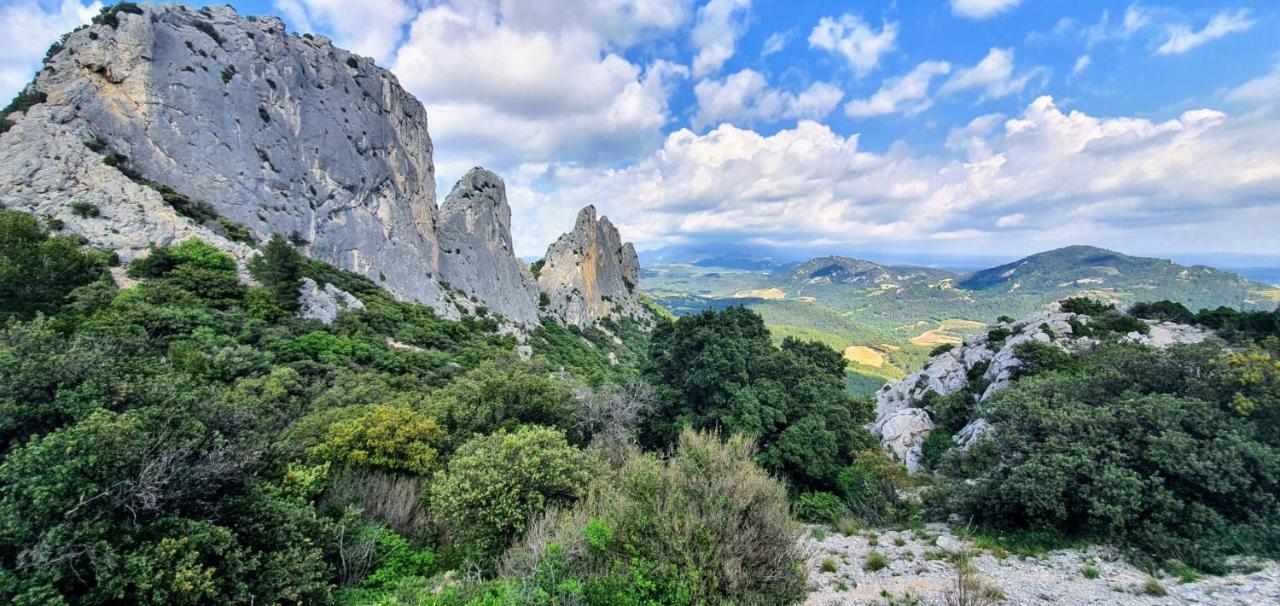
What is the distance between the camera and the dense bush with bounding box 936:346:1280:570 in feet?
33.2

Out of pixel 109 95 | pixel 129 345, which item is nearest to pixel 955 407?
Answer: pixel 129 345

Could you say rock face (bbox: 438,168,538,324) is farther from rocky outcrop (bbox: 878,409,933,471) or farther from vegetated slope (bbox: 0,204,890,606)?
rocky outcrop (bbox: 878,409,933,471)

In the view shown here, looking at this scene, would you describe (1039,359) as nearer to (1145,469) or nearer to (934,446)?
(934,446)

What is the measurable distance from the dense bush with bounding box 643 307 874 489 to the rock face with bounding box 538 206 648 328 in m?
46.8

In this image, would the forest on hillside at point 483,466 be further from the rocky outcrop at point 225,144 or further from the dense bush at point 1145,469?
the rocky outcrop at point 225,144

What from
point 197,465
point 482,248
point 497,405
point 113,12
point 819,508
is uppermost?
point 113,12

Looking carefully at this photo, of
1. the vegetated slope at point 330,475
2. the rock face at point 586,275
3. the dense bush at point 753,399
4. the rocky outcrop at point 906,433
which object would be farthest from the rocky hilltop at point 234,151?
the rocky outcrop at point 906,433

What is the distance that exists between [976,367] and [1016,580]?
27.2m

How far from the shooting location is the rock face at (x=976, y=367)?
26350 mm

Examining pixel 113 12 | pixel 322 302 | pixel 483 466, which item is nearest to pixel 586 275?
pixel 322 302

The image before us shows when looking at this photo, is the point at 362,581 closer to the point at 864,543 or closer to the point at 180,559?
the point at 180,559

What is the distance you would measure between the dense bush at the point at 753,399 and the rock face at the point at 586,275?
4680 centimetres

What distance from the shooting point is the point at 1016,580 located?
9.44 metres

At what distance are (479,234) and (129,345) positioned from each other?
4649 centimetres
